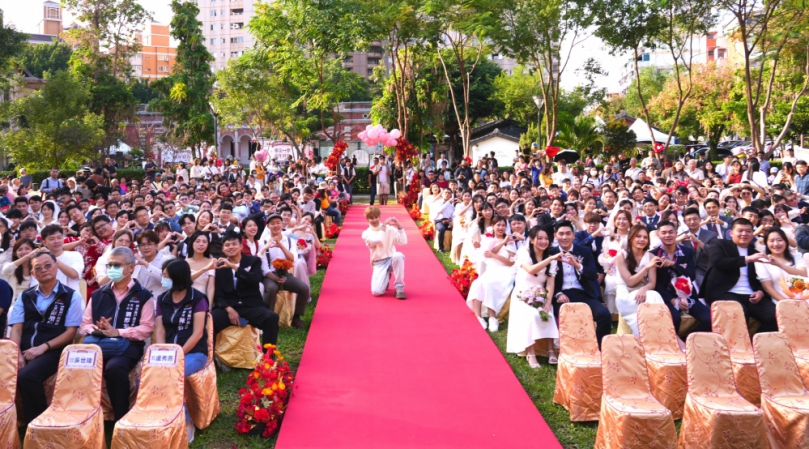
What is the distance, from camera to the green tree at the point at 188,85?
35562 millimetres

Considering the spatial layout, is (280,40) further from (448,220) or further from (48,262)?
(48,262)

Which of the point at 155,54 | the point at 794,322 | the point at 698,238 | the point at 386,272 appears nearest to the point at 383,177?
the point at 386,272

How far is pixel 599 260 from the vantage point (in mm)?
7762

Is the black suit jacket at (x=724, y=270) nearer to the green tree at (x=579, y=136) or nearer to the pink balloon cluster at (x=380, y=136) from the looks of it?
the pink balloon cluster at (x=380, y=136)

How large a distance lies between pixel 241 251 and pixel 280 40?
1627cm

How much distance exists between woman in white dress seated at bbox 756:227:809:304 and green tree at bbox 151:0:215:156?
3260cm

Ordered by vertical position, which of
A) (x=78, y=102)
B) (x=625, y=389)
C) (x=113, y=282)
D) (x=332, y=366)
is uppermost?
(x=78, y=102)

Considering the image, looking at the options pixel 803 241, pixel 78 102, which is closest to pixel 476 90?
pixel 78 102

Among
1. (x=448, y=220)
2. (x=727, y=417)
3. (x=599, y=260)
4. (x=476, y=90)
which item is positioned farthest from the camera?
(x=476, y=90)

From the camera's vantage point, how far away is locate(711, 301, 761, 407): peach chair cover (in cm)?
520

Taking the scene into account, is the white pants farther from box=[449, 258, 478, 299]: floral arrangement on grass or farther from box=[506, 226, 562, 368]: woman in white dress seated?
box=[506, 226, 562, 368]: woman in white dress seated

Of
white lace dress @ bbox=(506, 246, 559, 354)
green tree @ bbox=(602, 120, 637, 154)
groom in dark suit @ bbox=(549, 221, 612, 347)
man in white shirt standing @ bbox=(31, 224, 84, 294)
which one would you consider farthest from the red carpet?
green tree @ bbox=(602, 120, 637, 154)

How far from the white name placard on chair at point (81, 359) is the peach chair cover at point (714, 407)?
3967 millimetres

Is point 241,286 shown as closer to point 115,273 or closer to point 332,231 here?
point 115,273
